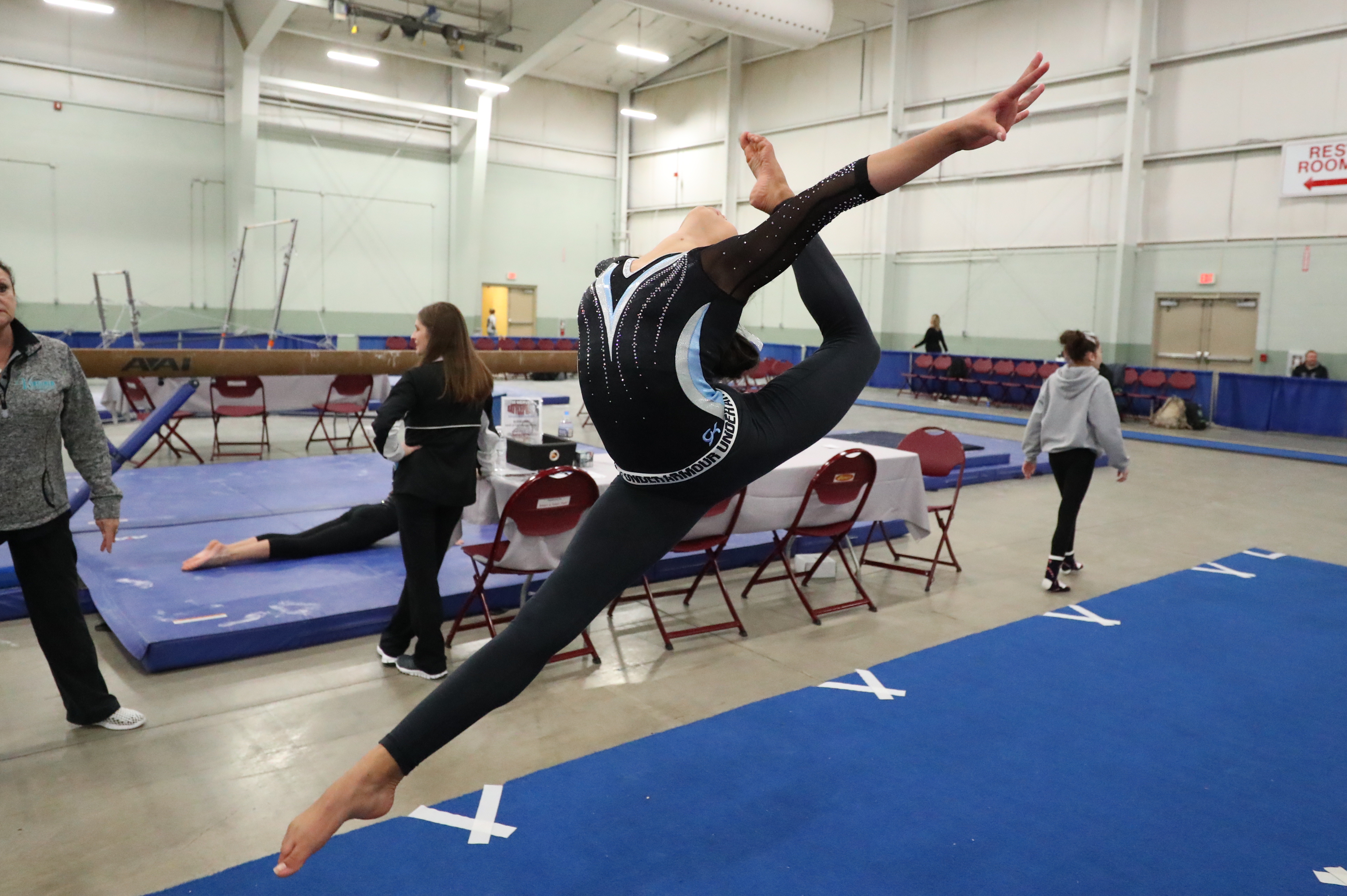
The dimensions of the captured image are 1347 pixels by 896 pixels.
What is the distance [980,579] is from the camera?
18.3 ft

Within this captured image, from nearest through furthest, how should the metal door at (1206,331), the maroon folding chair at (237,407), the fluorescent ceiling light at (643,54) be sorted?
the maroon folding chair at (237,407) → the metal door at (1206,331) → the fluorescent ceiling light at (643,54)

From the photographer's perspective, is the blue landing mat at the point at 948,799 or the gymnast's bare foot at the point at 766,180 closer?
the gymnast's bare foot at the point at 766,180

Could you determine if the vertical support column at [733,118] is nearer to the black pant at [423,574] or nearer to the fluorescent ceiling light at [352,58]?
the fluorescent ceiling light at [352,58]

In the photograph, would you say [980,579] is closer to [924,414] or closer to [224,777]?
[224,777]

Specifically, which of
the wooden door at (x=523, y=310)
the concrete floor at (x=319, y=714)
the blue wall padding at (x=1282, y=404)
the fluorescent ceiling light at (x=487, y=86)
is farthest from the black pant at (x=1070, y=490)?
the wooden door at (x=523, y=310)

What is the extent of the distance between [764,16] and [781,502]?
12.0 m

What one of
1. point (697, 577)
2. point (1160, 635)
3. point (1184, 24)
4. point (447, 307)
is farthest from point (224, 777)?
point (1184, 24)

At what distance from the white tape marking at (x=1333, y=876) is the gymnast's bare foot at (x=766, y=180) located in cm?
220

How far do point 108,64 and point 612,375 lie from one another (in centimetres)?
2034

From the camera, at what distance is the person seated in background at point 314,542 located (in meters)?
4.64

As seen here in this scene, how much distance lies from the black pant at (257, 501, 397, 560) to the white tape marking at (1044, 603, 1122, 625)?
3466 millimetres

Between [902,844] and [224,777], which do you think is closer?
[902,844]

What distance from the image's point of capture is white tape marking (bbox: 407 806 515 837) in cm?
252

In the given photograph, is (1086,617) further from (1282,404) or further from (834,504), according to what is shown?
(1282,404)
